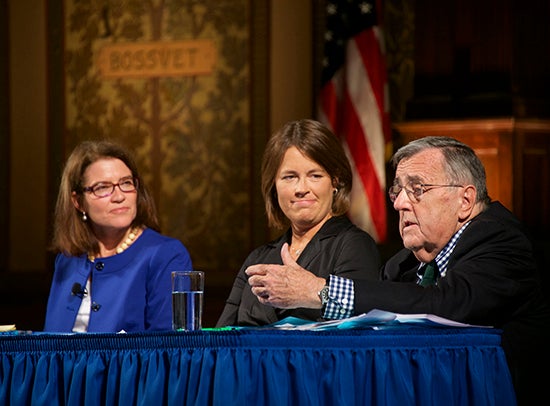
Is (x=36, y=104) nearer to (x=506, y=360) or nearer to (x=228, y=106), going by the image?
(x=228, y=106)

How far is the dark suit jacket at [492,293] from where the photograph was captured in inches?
84.8

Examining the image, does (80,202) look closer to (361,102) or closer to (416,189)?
(416,189)

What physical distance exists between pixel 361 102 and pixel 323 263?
133 inches

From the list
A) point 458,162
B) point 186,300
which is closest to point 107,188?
point 186,300

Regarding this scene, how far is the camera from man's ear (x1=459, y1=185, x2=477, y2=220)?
7.78ft

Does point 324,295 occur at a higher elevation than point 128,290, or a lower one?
higher

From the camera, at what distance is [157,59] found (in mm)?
8477

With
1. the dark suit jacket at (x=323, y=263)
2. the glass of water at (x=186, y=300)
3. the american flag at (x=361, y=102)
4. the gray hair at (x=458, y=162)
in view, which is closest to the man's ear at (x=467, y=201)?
the gray hair at (x=458, y=162)

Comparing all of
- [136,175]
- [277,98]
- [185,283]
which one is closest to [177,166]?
[277,98]

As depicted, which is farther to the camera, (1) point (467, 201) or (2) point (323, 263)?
(2) point (323, 263)

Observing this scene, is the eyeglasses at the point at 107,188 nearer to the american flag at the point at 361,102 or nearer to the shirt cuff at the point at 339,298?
the shirt cuff at the point at 339,298

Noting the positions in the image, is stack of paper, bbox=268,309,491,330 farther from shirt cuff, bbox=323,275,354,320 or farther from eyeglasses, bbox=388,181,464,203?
eyeglasses, bbox=388,181,464,203

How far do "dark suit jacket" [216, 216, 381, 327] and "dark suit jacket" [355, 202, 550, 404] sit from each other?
652 mm

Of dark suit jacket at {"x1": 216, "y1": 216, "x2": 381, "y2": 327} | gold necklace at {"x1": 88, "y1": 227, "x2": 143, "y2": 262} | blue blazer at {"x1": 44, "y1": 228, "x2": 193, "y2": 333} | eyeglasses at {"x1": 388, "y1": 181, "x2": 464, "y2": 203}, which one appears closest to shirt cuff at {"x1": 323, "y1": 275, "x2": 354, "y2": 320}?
eyeglasses at {"x1": 388, "y1": 181, "x2": 464, "y2": 203}
